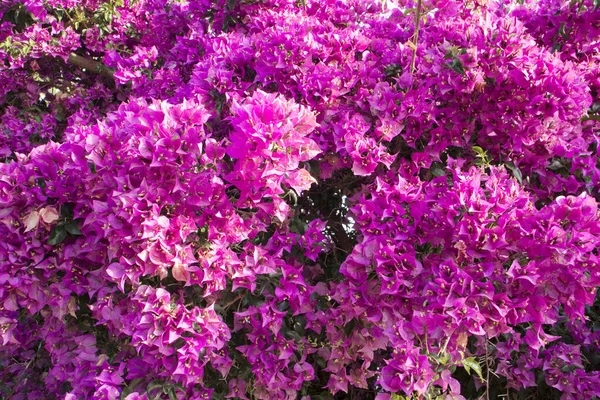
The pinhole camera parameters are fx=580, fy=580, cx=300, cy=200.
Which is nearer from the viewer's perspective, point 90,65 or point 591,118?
point 591,118

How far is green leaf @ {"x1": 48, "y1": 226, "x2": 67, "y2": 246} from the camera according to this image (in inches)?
76.1

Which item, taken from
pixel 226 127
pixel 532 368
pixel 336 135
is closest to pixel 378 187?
pixel 336 135

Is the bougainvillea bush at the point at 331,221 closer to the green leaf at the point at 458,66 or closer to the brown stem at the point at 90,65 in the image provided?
the green leaf at the point at 458,66

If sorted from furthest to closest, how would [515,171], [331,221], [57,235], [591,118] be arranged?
1. [331,221]
2. [591,118]
3. [515,171]
4. [57,235]

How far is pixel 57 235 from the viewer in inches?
76.6

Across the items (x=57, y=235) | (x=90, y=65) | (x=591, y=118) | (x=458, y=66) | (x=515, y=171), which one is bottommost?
(x=90, y=65)

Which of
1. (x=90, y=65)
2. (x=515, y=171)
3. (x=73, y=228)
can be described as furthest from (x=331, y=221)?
(x=90, y=65)

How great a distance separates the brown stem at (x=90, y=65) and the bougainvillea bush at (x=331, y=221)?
1.31m

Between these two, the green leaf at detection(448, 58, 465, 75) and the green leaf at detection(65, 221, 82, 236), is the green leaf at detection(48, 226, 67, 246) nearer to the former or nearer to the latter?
the green leaf at detection(65, 221, 82, 236)

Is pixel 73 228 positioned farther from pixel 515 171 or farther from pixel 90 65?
pixel 90 65

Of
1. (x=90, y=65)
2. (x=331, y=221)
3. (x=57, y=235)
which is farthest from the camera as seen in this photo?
(x=90, y=65)

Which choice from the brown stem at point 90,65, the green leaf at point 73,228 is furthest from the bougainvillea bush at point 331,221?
the brown stem at point 90,65

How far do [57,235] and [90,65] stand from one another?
1.88 metres

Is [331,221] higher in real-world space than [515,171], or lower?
lower
